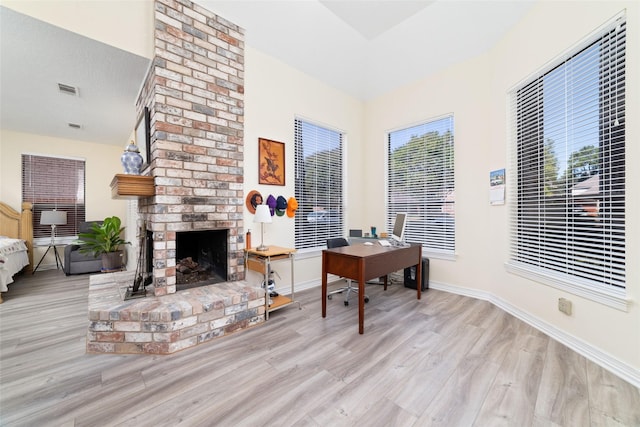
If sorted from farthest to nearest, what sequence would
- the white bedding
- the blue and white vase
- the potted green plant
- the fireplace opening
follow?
the potted green plant < the white bedding < the fireplace opening < the blue and white vase

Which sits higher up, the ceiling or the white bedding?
the ceiling

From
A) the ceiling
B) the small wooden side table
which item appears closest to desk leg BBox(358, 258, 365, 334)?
the small wooden side table

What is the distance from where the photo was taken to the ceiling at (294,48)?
248 centimetres

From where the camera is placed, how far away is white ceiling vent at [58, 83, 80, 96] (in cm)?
307

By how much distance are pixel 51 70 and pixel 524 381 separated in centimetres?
528

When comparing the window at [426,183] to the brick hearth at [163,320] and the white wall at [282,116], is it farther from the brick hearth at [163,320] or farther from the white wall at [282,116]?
the brick hearth at [163,320]

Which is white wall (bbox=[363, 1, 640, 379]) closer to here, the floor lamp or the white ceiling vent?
the white ceiling vent

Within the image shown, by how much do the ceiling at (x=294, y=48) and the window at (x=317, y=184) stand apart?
3.08ft

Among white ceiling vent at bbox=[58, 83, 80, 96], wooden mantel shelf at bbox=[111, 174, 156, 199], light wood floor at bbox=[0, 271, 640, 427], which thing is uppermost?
white ceiling vent at bbox=[58, 83, 80, 96]

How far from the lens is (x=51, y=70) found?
274 centimetres

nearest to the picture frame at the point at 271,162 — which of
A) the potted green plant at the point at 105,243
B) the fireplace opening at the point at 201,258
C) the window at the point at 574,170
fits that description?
the fireplace opening at the point at 201,258

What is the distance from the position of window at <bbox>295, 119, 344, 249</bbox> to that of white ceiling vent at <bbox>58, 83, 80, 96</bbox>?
9.33 ft

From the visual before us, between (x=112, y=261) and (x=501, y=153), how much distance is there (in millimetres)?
6614

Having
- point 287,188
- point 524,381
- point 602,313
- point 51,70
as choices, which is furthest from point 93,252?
point 602,313
